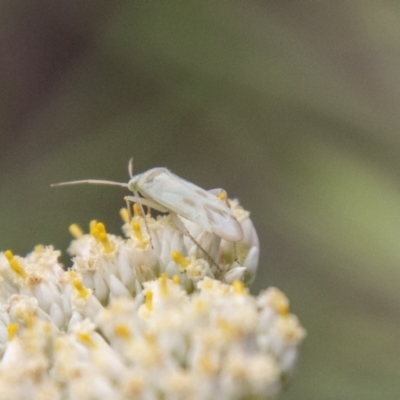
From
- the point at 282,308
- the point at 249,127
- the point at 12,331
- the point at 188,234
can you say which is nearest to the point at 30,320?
the point at 12,331

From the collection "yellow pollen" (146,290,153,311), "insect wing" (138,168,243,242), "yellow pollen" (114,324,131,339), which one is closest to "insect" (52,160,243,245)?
"insect wing" (138,168,243,242)

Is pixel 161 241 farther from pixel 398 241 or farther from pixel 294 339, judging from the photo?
pixel 398 241

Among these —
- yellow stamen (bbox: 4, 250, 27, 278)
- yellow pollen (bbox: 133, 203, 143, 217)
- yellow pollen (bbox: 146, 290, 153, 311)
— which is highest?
yellow pollen (bbox: 133, 203, 143, 217)

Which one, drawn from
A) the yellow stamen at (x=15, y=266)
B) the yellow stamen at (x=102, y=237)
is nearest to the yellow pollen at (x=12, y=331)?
the yellow stamen at (x=15, y=266)

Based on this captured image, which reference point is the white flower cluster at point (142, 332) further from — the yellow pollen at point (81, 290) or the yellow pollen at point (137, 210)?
the yellow pollen at point (137, 210)

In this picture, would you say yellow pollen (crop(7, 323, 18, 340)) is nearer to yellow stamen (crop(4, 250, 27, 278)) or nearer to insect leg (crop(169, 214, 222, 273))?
yellow stamen (crop(4, 250, 27, 278))

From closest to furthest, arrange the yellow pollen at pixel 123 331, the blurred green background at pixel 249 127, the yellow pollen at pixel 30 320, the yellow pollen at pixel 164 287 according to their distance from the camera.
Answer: the yellow pollen at pixel 123 331 < the yellow pollen at pixel 164 287 < the yellow pollen at pixel 30 320 < the blurred green background at pixel 249 127

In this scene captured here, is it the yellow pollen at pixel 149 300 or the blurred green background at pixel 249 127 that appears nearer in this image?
the yellow pollen at pixel 149 300

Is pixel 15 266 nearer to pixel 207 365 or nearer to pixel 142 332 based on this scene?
pixel 142 332
